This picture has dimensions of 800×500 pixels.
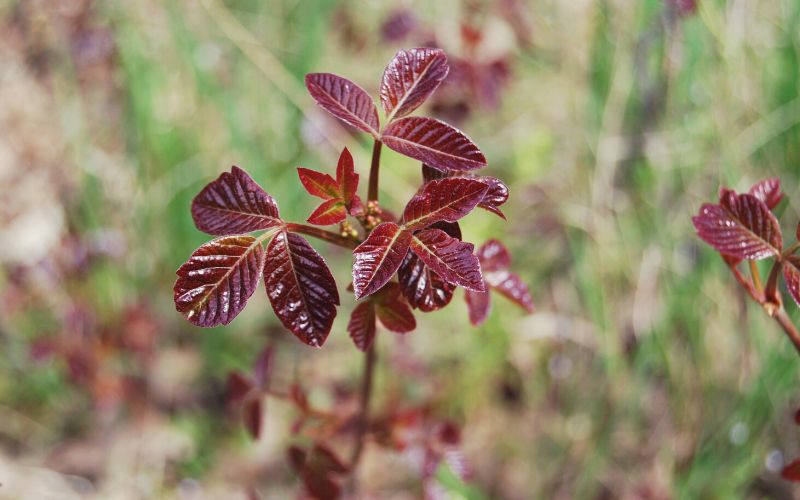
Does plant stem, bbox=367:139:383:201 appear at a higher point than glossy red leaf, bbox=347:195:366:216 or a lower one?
higher

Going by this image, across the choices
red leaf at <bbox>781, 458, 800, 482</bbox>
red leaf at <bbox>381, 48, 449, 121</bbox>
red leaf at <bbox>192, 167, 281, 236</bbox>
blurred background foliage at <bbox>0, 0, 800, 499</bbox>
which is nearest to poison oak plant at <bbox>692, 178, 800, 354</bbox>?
red leaf at <bbox>781, 458, 800, 482</bbox>

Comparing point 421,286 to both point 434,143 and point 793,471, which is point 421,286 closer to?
point 434,143

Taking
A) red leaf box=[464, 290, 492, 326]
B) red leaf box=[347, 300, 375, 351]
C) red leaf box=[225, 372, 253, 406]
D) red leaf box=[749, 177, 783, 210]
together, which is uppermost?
red leaf box=[749, 177, 783, 210]

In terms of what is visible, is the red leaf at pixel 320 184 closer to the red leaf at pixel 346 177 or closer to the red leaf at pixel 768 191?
the red leaf at pixel 346 177

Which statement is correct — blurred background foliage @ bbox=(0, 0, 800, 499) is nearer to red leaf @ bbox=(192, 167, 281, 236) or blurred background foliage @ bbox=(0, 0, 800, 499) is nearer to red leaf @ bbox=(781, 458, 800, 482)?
red leaf @ bbox=(781, 458, 800, 482)

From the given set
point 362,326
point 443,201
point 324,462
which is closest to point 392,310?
point 362,326

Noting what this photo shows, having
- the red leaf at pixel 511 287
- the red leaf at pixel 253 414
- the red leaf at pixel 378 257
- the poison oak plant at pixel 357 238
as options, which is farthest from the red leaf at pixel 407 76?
the red leaf at pixel 253 414

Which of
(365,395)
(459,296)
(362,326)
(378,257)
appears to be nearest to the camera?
(378,257)

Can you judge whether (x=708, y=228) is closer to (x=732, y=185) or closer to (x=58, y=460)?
(x=732, y=185)
